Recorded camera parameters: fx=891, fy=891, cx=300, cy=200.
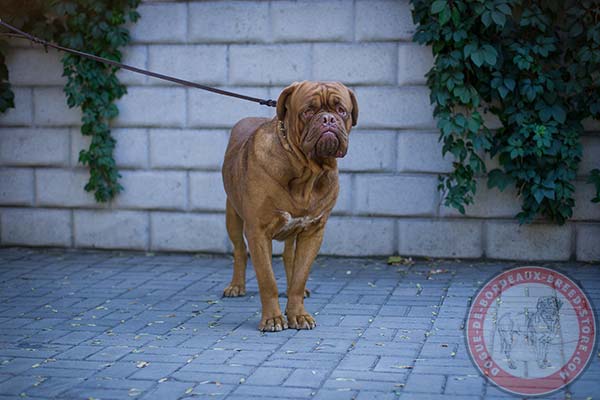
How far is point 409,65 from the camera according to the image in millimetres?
7535

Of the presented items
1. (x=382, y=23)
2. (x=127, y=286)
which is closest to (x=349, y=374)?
(x=127, y=286)

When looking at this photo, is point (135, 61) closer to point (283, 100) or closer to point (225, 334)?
point (283, 100)

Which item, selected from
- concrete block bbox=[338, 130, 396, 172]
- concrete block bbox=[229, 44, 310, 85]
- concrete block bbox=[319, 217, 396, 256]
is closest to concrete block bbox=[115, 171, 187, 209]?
concrete block bbox=[229, 44, 310, 85]

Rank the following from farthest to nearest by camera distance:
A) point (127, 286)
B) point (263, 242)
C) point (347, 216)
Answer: point (347, 216)
point (127, 286)
point (263, 242)

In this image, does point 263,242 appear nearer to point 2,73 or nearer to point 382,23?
point 382,23

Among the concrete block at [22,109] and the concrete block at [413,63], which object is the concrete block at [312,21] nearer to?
the concrete block at [413,63]

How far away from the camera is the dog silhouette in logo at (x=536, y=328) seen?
4707 mm

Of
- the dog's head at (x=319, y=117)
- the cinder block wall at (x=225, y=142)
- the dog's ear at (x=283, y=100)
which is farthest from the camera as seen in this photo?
the cinder block wall at (x=225, y=142)

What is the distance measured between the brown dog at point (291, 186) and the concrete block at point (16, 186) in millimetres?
3357

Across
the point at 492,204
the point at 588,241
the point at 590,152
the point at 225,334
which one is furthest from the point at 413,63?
the point at 225,334

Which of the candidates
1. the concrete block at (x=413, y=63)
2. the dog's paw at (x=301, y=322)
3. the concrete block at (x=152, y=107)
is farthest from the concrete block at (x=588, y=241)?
the concrete block at (x=152, y=107)

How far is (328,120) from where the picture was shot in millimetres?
5004

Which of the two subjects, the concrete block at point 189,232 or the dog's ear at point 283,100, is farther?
the concrete block at point 189,232

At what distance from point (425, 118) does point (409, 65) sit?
47cm
